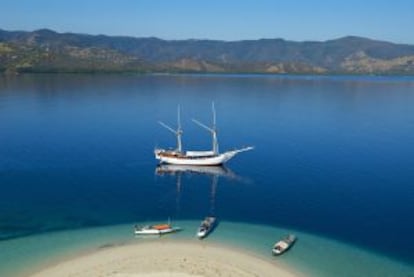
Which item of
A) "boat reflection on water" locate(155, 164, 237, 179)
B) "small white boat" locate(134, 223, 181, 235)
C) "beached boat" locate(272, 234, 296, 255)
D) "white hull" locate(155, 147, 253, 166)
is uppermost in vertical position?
"beached boat" locate(272, 234, 296, 255)

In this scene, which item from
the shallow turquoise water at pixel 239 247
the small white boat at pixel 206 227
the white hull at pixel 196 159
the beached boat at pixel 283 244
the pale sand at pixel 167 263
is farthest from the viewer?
the white hull at pixel 196 159

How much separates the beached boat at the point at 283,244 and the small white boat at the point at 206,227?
35.0 ft

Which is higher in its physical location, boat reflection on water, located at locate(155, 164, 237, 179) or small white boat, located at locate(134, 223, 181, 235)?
small white boat, located at locate(134, 223, 181, 235)

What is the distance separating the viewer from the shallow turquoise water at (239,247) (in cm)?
6888

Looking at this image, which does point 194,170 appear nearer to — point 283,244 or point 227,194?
point 227,194

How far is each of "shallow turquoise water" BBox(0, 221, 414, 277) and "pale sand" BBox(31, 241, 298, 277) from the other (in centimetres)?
214

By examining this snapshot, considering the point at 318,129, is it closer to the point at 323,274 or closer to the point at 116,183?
the point at 116,183

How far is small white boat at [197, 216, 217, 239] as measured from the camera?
78075mm

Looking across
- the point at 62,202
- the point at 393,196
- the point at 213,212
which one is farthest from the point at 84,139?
the point at 393,196

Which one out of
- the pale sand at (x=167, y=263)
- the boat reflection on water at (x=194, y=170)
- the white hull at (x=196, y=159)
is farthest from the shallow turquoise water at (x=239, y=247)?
the white hull at (x=196, y=159)

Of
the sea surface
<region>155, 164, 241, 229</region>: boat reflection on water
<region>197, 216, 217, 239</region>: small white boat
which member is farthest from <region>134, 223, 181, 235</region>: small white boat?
<region>155, 164, 241, 229</region>: boat reflection on water

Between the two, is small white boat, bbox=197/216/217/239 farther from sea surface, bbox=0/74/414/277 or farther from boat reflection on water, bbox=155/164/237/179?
boat reflection on water, bbox=155/164/237/179

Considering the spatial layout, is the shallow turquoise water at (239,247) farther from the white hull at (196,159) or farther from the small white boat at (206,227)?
the white hull at (196,159)

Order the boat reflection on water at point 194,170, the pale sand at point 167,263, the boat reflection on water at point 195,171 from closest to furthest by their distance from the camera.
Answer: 1. the pale sand at point 167,263
2. the boat reflection on water at point 195,171
3. the boat reflection on water at point 194,170
